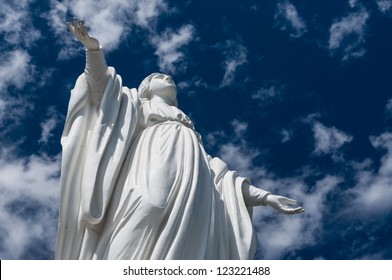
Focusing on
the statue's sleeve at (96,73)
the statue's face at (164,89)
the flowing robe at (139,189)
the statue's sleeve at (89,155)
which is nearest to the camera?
the flowing robe at (139,189)

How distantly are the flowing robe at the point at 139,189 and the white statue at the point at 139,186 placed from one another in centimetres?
2

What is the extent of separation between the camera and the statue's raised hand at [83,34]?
12.6 meters

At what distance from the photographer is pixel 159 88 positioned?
14414 mm

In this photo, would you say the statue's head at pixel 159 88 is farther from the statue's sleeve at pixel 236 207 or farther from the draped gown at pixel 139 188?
the statue's sleeve at pixel 236 207

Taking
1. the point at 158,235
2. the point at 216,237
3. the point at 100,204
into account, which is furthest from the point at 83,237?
the point at 216,237

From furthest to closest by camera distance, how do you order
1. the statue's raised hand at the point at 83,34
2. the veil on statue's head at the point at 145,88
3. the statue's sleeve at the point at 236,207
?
the veil on statue's head at the point at 145,88 → the statue's raised hand at the point at 83,34 → the statue's sleeve at the point at 236,207

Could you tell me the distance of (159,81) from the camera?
14.6m

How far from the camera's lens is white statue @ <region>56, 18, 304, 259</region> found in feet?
36.5

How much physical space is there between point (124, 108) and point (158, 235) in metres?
2.91

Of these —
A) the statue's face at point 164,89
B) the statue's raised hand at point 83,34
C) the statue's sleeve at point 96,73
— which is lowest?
the statue's sleeve at point 96,73

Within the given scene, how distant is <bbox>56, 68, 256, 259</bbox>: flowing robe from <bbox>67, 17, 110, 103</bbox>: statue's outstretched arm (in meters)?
0.11

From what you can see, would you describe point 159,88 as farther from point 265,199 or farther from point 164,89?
point 265,199

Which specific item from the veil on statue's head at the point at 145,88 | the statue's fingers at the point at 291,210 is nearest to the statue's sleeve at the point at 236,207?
the statue's fingers at the point at 291,210
